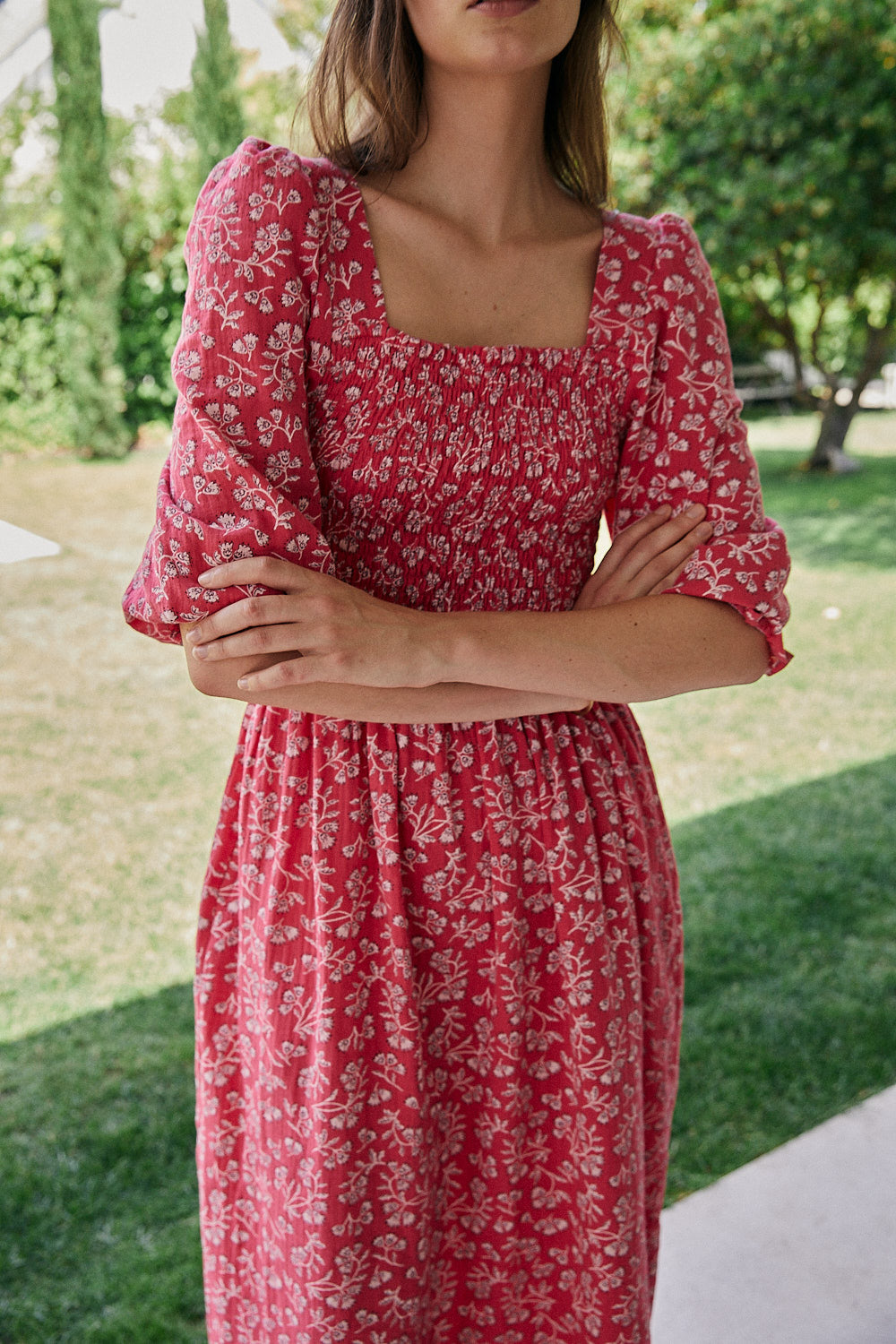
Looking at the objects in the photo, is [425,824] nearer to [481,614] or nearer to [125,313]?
[481,614]

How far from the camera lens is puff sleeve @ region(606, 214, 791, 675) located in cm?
140

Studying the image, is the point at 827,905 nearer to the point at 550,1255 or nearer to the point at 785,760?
the point at 785,760

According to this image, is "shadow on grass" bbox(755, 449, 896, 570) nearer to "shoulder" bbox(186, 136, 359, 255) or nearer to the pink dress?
the pink dress

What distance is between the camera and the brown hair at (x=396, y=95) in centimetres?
137

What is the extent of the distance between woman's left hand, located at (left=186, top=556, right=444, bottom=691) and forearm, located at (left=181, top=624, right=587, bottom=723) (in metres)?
0.02

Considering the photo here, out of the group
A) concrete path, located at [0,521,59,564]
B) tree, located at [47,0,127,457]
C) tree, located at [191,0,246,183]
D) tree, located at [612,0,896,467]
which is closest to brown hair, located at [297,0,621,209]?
concrete path, located at [0,521,59,564]

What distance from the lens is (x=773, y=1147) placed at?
278cm

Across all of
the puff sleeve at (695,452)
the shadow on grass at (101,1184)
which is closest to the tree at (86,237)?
the shadow on grass at (101,1184)

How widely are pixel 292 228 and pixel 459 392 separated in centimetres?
25

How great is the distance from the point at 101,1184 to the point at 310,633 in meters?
1.90

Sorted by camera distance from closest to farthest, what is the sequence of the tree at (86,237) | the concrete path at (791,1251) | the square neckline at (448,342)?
the square neckline at (448,342) < the concrete path at (791,1251) < the tree at (86,237)

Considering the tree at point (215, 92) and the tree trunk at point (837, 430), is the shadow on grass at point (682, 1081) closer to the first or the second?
the tree at point (215, 92)

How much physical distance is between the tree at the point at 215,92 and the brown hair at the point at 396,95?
23.1ft

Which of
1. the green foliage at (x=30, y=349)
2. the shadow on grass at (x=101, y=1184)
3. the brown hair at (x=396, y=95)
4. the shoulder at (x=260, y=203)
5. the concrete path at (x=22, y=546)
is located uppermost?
the brown hair at (x=396, y=95)
